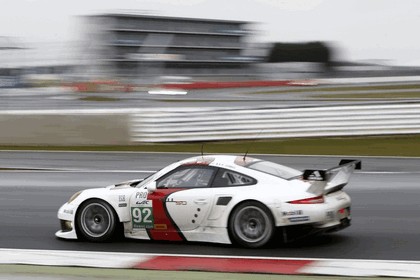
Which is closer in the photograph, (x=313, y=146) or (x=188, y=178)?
(x=188, y=178)

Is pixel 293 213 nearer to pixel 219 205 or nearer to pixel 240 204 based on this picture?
pixel 240 204

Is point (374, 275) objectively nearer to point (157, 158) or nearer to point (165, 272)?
point (165, 272)

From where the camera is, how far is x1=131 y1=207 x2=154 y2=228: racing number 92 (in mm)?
8898

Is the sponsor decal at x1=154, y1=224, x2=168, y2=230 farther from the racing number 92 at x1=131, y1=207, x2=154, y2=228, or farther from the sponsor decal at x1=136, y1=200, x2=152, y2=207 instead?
the sponsor decal at x1=136, y1=200, x2=152, y2=207

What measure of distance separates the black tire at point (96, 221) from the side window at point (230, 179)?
1.26 metres

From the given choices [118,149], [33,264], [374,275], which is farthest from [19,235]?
[118,149]

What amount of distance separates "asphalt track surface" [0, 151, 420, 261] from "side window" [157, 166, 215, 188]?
2.16ft

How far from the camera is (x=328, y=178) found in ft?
27.7

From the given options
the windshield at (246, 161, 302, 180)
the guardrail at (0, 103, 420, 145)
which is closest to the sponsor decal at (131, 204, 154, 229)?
the windshield at (246, 161, 302, 180)

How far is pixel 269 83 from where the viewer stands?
244 feet

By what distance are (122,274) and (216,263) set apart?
3.96 ft

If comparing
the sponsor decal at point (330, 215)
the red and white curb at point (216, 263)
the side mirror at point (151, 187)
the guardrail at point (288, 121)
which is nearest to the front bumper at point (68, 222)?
the red and white curb at point (216, 263)

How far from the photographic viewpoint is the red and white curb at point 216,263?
7016 millimetres

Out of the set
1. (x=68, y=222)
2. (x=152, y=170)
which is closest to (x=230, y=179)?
(x=68, y=222)
